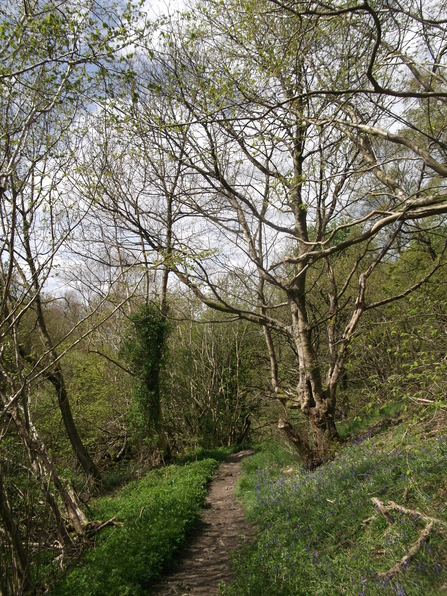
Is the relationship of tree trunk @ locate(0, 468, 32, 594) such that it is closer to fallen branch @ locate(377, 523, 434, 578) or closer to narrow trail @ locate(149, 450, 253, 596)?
narrow trail @ locate(149, 450, 253, 596)

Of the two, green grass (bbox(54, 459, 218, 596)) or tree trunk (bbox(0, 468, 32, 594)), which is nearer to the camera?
tree trunk (bbox(0, 468, 32, 594))

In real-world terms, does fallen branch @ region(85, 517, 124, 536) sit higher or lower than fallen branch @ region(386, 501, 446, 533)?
lower

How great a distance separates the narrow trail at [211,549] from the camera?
4473 millimetres

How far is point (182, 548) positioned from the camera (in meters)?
5.48

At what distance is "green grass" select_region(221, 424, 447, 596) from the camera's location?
3.24m

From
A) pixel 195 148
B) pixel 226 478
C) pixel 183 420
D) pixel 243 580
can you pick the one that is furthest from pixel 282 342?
pixel 243 580

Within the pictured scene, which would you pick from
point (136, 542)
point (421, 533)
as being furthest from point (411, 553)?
point (136, 542)

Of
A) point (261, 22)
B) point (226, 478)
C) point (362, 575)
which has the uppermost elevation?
point (261, 22)

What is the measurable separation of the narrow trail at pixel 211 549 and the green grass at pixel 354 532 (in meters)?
0.28

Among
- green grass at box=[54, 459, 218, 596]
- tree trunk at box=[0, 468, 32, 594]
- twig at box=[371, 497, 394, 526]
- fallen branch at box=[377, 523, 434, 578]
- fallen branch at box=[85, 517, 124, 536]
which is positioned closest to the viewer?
tree trunk at box=[0, 468, 32, 594]

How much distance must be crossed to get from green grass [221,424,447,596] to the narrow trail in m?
0.28

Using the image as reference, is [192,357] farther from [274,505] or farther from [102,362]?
[274,505]

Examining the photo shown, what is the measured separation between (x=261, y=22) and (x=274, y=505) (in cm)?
761

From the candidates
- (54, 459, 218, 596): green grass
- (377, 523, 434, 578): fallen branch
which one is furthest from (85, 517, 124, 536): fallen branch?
(377, 523, 434, 578): fallen branch
